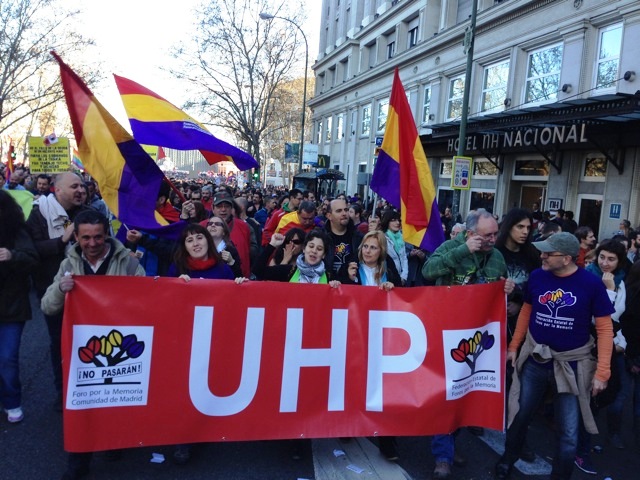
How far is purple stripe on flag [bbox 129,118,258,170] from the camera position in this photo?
5.26 m

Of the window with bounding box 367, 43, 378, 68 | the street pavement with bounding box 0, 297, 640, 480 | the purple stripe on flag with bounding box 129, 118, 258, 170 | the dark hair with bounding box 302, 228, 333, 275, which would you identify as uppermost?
the window with bounding box 367, 43, 378, 68

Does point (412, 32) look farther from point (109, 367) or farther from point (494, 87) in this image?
point (109, 367)

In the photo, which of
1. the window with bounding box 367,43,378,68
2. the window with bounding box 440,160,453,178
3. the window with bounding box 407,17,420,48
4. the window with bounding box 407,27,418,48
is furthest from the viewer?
the window with bounding box 367,43,378,68

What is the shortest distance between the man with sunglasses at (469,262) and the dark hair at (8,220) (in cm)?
317

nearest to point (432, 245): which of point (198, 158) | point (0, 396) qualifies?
point (0, 396)

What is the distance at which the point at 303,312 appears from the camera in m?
3.66

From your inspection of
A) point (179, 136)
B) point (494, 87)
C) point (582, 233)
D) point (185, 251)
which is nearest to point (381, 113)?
point (494, 87)

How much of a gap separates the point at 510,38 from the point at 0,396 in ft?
61.5

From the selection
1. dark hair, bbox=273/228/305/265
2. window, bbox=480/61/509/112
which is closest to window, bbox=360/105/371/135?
window, bbox=480/61/509/112

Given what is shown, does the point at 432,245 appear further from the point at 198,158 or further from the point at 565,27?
the point at 198,158

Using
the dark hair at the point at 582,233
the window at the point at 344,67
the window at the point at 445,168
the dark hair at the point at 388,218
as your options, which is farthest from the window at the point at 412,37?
the dark hair at the point at 582,233

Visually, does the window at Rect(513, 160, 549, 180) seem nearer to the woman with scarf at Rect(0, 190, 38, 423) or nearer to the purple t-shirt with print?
the purple t-shirt with print

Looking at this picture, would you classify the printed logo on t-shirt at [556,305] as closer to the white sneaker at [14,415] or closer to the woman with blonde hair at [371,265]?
the woman with blonde hair at [371,265]

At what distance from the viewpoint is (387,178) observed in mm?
4898
